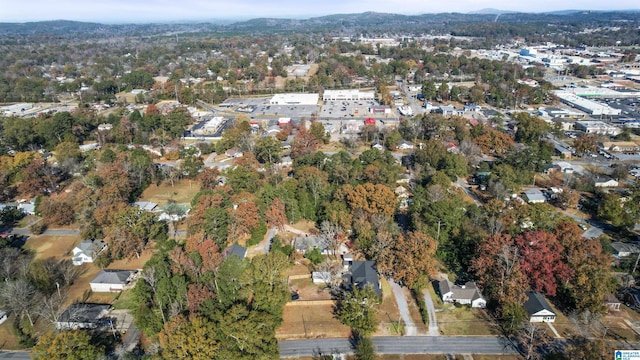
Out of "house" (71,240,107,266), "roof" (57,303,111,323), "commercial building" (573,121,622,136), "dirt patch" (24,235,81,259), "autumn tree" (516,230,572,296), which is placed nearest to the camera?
"roof" (57,303,111,323)

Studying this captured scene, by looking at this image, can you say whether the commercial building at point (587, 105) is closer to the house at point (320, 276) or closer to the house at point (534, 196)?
the house at point (534, 196)

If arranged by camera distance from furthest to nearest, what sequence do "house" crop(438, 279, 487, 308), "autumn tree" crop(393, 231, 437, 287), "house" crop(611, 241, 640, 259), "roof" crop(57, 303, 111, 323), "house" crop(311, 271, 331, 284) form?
"house" crop(611, 241, 640, 259) < "house" crop(311, 271, 331, 284) < "autumn tree" crop(393, 231, 437, 287) < "house" crop(438, 279, 487, 308) < "roof" crop(57, 303, 111, 323)

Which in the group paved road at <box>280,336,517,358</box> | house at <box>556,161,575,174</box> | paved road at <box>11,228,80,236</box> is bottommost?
paved road at <box>280,336,517,358</box>

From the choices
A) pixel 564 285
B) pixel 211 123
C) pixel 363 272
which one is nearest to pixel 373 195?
pixel 363 272

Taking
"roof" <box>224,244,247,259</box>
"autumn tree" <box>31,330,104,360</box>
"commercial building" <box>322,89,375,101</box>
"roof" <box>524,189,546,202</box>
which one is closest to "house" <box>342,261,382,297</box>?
"roof" <box>224,244,247,259</box>

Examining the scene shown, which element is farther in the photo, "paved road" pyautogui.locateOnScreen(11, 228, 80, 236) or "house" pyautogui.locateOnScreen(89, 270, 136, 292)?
"paved road" pyautogui.locateOnScreen(11, 228, 80, 236)

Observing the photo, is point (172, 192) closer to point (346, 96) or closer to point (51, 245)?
point (51, 245)

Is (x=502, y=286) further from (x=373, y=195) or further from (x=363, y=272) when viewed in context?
(x=373, y=195)

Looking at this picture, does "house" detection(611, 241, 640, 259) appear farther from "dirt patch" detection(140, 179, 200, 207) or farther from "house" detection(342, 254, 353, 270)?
"dirt patch" detection(140, 179, 200, 207)
